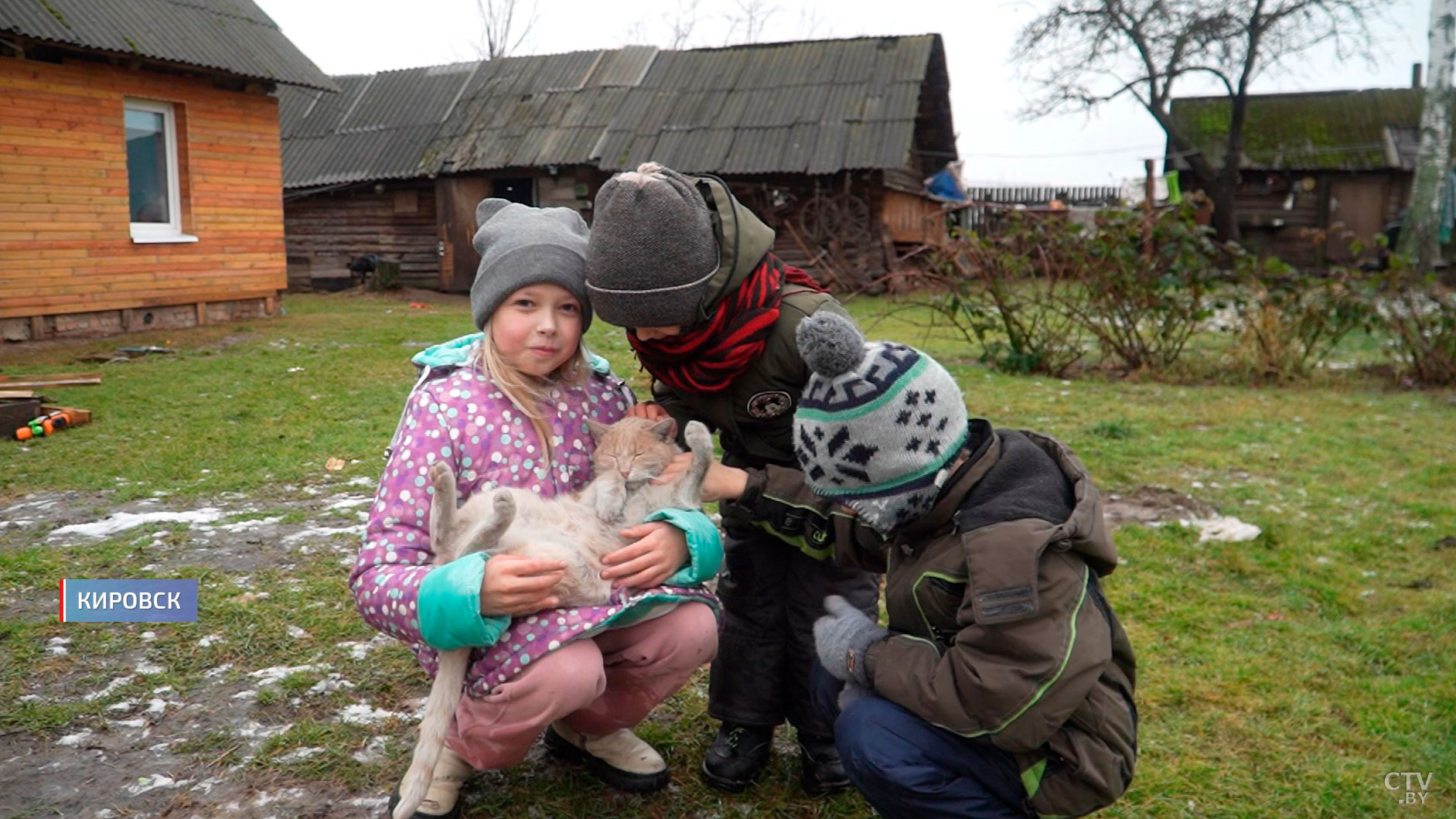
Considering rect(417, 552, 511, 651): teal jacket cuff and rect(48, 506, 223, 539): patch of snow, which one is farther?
rect(48, 506, 223, 539): patch of snow

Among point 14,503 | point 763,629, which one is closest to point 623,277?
point 763,629

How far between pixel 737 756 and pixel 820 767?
23 centimetres

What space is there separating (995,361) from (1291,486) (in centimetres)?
457

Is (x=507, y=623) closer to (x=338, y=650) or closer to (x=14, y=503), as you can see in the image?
(x=338, y=650)

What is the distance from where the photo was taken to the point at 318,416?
24.5 feet

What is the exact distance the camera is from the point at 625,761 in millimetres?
2736

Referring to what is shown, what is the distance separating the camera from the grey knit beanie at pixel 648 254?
2453mm

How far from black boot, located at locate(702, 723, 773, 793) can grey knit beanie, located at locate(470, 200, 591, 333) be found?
1235mm

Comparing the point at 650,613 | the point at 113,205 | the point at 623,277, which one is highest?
the point at 113,205

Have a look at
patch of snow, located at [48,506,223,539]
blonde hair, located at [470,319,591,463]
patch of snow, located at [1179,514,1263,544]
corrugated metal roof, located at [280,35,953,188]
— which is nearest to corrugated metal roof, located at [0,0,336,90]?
corrugated metal roof, located at [280,35,953,188]

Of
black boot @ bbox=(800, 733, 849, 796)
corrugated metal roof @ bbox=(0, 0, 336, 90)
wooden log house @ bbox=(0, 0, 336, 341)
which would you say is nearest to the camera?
black boot @ bbox=(800, 733, 849, 796)

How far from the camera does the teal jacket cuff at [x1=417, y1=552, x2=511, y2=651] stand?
86.0 inches

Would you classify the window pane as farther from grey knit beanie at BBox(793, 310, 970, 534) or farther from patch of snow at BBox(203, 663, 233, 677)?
grey knit beanie at BBox(793, 310, 970, 534)

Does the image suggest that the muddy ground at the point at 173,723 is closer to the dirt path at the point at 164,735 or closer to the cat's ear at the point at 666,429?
the dirt path at the point at 164,735
